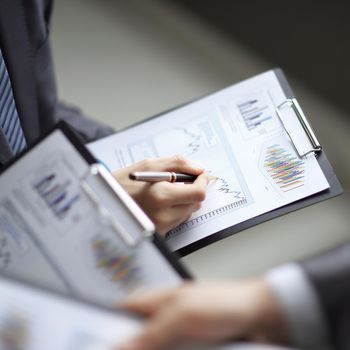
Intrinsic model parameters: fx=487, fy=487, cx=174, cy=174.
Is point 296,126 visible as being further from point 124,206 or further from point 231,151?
point 124,206

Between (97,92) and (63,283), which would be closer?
(63,283)

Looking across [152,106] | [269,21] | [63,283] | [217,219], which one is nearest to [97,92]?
[152,106]

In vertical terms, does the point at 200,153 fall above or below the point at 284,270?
above

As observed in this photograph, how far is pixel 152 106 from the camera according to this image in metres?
1.15

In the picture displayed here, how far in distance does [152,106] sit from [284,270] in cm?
81

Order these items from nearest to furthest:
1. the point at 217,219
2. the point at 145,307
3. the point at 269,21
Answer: the point at 145,307
the point at 217,219
the point at 269,21

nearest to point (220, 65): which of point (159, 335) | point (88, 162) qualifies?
point (88, 162)

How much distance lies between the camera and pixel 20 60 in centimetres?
66

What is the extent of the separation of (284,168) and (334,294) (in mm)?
221

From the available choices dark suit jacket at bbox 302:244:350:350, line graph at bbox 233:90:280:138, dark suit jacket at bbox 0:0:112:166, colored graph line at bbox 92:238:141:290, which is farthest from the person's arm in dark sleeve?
dark suit jacket at bbox 302:244:350:350

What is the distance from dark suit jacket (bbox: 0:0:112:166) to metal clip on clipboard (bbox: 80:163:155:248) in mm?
230

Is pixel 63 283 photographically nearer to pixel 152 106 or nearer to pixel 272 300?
pixel 272 300

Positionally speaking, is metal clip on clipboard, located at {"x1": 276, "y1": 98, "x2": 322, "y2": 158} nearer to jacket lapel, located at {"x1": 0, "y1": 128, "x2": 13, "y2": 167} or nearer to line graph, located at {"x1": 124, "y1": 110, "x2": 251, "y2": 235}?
line graph, located at {"x1": 124, "y1": 110, "x2": 251, "y2": 235}

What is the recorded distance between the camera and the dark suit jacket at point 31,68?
0.63m
